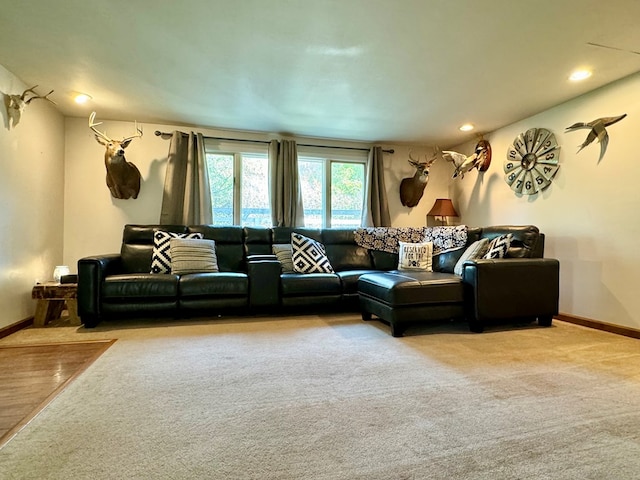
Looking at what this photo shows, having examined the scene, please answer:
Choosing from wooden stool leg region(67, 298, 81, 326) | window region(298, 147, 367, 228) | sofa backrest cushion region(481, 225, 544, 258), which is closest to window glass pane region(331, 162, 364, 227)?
window region(298, 147, 367, 228)

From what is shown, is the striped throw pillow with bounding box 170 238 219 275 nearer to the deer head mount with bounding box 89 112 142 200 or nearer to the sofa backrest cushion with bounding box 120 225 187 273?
the sofa backrest cushion with bounding box 120 225 187 273

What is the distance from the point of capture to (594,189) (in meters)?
3.21

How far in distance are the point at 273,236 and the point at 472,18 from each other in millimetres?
2873

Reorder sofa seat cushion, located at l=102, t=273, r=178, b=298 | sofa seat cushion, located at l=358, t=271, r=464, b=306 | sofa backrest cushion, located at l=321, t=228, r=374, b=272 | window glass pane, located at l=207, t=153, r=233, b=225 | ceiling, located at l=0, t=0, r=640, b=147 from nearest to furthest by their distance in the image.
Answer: ceiling, located at l=0, t=0, r=640, b=147 < sofa seat cushion, located at l=358, t=271, r=464, b=306 < sofa seat cushion, located at l=102, t=273, r=178, b=298 < sofa backrest cushion, located at l=321, t=228, r=374, b=272 < window glass pane, located at l=207, t=153, r=233, b=225

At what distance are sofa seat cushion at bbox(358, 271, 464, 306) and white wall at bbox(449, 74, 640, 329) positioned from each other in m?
1.38

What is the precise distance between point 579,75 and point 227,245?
12.4ft

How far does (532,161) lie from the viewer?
3854mm

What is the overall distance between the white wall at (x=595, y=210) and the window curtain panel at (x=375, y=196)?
1705 millimetres

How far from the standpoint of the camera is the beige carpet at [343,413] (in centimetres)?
116

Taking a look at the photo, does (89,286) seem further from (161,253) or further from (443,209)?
(443,209)

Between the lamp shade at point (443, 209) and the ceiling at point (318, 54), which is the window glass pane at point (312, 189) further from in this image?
the lamp shade at point (443, 209)

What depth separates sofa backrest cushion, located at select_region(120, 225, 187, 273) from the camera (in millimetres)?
3621

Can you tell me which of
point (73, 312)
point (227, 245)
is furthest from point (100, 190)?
point (227, 245)

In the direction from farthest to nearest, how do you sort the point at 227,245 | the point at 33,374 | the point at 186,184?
1. the point at 186,184
2. the point at 227,245
3. the point at 33,374
